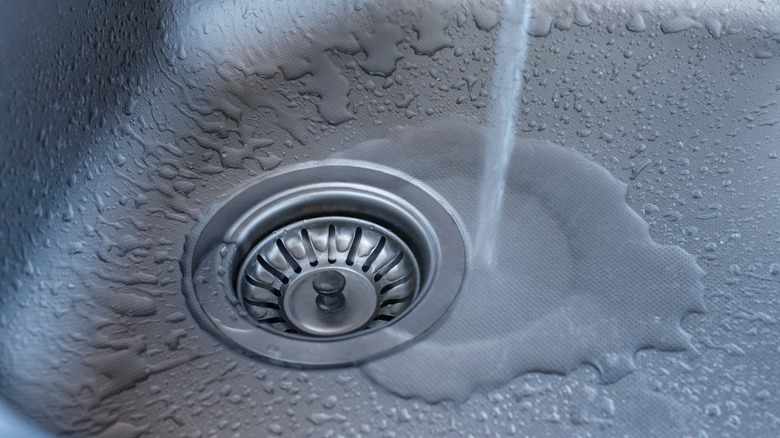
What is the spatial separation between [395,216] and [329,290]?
10cm

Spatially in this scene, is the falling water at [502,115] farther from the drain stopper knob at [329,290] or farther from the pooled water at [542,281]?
the drain stopper knob at [329,290]

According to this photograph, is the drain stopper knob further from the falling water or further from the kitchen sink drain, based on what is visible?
the falling water

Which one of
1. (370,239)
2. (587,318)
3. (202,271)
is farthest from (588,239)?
(202,271)

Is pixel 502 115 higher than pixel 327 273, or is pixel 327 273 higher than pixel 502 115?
pixel 502 115

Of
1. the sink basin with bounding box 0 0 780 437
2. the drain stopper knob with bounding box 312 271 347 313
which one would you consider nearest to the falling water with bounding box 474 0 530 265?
the sink basin with bounding box 0 0 780 437

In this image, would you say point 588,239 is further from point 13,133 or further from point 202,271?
point 13,133

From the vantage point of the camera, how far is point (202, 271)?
633mm

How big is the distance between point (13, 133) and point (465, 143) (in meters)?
0.43

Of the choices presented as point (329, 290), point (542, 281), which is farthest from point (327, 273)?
point (542, 281)

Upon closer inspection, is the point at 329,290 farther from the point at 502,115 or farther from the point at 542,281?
the point at 502,115

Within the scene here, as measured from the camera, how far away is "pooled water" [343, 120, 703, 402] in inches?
22.1

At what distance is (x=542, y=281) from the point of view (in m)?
0.63

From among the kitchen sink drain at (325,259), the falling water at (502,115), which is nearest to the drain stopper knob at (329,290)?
the kitchen sink drain at (325,259)

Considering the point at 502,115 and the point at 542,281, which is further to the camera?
the point at 502,115
